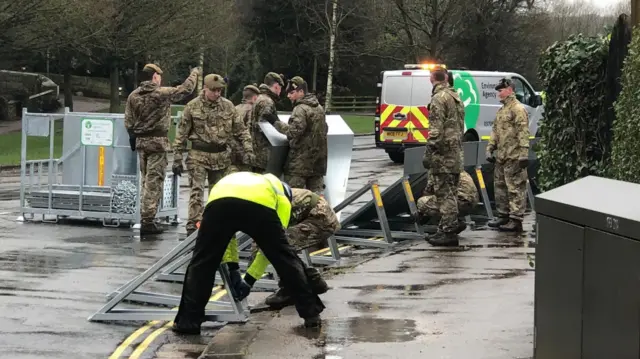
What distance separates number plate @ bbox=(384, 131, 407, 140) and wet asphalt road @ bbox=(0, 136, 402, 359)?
8.48 meters

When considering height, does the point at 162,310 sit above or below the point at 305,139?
below

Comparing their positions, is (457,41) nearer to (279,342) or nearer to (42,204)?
(42,204)

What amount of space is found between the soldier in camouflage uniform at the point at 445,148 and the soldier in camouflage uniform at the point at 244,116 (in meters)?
2.20

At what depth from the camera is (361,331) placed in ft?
23.9

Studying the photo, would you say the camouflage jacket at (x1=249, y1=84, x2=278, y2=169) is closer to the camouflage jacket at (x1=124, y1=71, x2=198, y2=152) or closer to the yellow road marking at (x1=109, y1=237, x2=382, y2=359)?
the camouflage jacket at (x1=124, y1=71, x2=198, y2=152)

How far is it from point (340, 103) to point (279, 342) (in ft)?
172

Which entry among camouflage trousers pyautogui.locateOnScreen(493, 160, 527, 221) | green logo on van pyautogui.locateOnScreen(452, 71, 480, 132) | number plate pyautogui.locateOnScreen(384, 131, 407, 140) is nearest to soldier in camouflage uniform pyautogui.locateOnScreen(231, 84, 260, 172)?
camouflage trousers pyautogui.locateOnScreen(493, 160, 527, 221)

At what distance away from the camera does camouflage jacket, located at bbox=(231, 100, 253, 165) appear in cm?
1191

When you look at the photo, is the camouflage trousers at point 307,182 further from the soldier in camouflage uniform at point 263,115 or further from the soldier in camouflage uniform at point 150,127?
the soldier in camouflage uniform at point 150,127

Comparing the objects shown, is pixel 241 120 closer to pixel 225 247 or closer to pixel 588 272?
pixel 225 247

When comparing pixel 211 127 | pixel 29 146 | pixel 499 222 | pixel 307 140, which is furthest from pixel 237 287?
pixel 29 146

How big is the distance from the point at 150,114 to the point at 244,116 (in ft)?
3.96

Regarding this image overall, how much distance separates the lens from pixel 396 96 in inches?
924

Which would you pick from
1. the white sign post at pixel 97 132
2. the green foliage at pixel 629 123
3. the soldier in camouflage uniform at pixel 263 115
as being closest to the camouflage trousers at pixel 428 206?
the soldier in camouflage uniform at pixel 263 115
